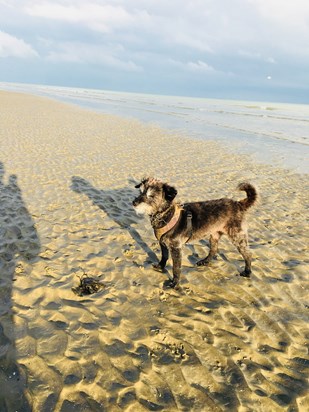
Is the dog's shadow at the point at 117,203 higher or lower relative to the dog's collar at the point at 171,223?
lower

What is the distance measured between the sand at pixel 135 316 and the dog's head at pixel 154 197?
1.62 metres

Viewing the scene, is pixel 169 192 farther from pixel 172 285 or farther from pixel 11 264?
pixel 11 264

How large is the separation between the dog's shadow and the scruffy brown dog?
1362mm

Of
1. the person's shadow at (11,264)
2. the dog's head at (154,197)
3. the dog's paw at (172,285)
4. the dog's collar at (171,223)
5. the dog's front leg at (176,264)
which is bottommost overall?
the person's shadow at (11,264)

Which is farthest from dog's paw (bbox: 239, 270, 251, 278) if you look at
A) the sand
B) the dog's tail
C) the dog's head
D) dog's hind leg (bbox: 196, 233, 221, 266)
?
the dog's head

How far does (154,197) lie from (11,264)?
3.53 metres

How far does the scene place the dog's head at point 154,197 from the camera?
18.7 feet

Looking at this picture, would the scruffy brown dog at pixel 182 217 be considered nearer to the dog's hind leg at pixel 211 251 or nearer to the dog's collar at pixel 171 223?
the dog's collar at pixel 171 223

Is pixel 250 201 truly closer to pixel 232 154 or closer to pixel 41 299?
pixel 41 299

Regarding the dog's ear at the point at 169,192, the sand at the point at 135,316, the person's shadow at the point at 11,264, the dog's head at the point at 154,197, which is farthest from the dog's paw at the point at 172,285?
the person's shadow at the point at 11,264

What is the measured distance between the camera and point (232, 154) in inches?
861

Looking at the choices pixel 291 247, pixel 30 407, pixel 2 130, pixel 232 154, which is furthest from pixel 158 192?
pixel 2 130

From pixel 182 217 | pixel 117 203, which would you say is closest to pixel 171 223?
pixel 182 217

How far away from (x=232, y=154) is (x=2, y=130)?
1831 centimetres
